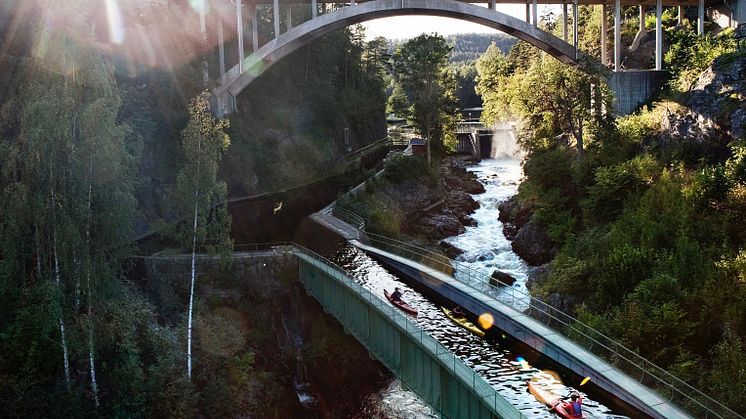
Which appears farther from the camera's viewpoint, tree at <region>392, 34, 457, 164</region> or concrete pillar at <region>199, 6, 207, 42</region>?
tree at <region>392, 34, 457, 164</region>

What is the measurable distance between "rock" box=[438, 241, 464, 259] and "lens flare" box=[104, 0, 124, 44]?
2335 cm

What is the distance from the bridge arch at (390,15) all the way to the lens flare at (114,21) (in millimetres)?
7398

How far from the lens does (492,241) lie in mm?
36438

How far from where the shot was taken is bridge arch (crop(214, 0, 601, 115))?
39.6 m

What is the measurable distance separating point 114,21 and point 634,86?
32.6m

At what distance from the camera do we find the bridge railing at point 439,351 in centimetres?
1338

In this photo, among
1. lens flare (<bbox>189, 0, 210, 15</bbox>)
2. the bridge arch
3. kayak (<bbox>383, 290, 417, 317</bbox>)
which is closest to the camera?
kayak (<bbox>383, 290, 417, 317</bbox>)

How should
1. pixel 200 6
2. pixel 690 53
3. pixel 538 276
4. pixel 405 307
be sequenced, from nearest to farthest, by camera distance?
1. pixel 405 307
2. pixel 538 276
3. pixel 690 53
4. pixel 200 6

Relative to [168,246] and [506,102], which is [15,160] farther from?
[506,102]

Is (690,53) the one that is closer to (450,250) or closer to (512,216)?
(512,216)

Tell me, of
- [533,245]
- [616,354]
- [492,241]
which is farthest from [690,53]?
[616,354]

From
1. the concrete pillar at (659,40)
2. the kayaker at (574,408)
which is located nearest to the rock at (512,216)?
the concrete pillar at (659,40)

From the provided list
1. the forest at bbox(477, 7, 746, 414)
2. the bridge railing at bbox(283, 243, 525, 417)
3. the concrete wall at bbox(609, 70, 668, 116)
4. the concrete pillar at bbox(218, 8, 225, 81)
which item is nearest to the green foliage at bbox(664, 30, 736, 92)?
the forest at bbox(477, 7, 746, 414)

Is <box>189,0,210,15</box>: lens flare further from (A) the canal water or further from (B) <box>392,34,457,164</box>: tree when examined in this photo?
(A) the canal water
